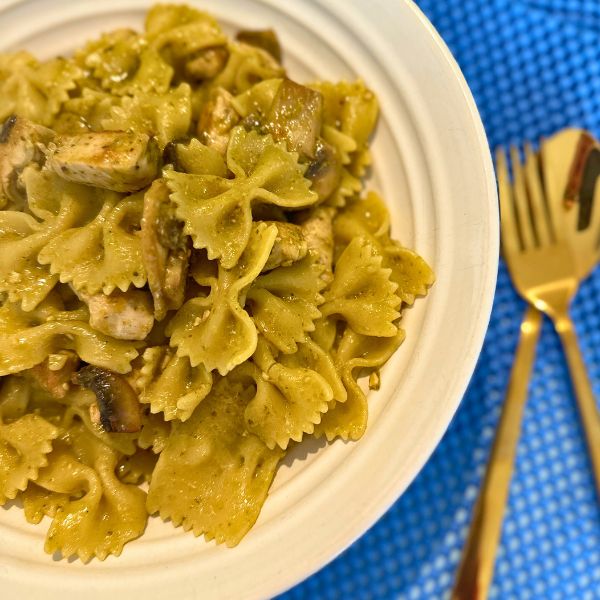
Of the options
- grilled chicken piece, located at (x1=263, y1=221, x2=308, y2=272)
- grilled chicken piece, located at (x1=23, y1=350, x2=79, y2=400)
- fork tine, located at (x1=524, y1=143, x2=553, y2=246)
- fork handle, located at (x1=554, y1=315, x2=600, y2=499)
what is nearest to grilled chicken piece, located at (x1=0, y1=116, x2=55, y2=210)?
grilled chicken piece, located at (x1=23, y1=350, x2=79, y2=400)

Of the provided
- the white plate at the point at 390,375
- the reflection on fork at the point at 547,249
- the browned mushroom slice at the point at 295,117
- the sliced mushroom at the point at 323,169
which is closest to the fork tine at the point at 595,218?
the reflection on fork at the point at 547,249

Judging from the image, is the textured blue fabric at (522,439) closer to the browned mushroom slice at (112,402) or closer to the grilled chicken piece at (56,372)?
the browned mushroom slice at (112,402)

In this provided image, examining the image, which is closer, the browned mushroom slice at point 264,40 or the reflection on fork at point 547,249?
the browned mushroom slice at point 264,40

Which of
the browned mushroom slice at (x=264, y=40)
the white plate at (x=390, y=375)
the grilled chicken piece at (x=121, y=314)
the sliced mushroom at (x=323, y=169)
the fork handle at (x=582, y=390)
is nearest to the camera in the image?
the white plate at (x=390, y=375)

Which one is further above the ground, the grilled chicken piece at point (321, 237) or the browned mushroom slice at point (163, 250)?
the browned mushroom slice at point (163, 250)

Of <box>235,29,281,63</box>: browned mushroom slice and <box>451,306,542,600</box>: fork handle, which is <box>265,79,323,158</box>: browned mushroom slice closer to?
<box>235,29,281,63</box>: browned mushroom slice

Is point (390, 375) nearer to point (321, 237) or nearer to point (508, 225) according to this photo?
point (321, 237)
